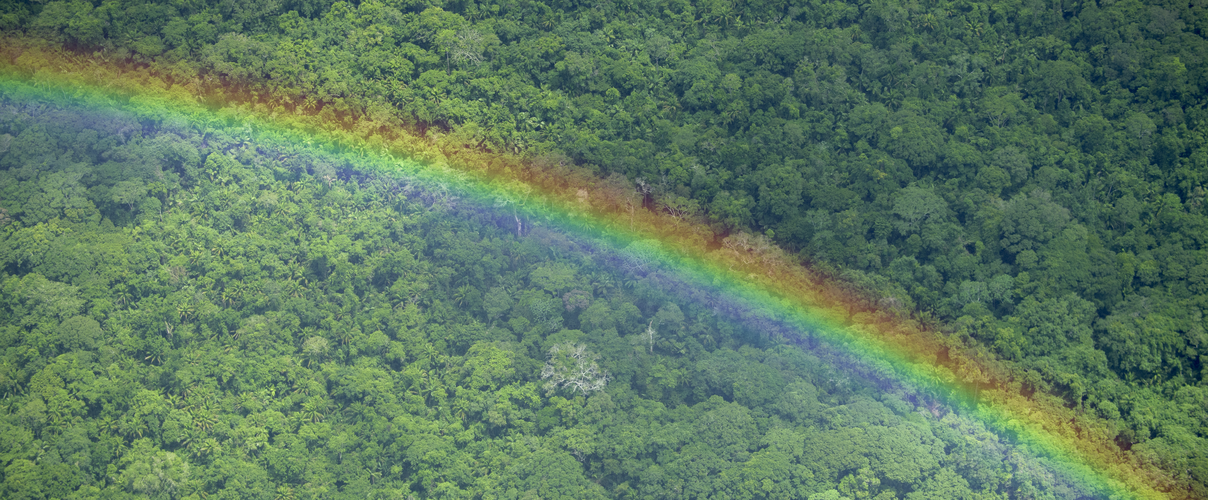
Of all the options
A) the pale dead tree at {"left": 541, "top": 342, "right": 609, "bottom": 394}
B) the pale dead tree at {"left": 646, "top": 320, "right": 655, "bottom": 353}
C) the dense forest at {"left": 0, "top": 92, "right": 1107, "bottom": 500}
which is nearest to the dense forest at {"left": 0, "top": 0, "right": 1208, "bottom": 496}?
the pale dead tree at {"left": 646, "top": 320, "right": 655, "bottom": 353}

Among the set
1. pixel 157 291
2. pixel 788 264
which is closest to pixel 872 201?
pixel 788 264

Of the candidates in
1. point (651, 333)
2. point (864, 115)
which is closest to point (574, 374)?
point (651, 333)

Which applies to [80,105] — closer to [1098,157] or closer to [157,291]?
[157,291]

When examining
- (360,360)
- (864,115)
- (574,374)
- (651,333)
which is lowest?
(360,360)

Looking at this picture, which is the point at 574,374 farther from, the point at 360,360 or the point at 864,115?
the point at 864,115

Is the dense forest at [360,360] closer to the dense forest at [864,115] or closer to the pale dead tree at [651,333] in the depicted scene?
the pale dead tree at [651,333]

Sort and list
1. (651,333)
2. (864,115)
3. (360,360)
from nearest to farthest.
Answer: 1. (360,360)
2. (651,333)
3. (864,115)
